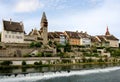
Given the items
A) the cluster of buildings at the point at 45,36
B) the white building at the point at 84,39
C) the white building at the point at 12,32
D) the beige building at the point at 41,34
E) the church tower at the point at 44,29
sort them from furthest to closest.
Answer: the white building at the point at 84,39
the church tower at the point at 44,29
the beige building at the point at 41,34
the cluster of buildings at the point at 45,36
the white building at the point at 12,32

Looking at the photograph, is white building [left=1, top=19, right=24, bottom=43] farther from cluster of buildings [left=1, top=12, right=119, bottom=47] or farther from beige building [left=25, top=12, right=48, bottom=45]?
beige building [left=25, top=12, right=48, bottom=45]

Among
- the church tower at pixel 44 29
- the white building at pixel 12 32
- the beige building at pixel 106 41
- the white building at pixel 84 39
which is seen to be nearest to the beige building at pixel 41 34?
the church tower at pixel 44 29

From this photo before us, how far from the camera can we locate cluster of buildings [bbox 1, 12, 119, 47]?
2783 inches

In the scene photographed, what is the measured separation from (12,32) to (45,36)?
1083cm

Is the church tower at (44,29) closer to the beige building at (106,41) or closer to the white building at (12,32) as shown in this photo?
the white building at (12,32)

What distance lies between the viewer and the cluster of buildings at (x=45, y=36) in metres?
70.7

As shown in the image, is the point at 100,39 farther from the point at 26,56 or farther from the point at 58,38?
the point at 26,56

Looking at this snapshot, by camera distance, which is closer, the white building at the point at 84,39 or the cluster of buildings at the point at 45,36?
the cluster of buildings at the point at 45,36

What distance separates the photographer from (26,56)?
6053 centimetres

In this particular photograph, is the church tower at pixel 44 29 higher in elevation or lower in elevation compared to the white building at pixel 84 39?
higher

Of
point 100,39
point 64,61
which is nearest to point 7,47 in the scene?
point 64,61

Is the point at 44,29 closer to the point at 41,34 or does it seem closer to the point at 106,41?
the point at 41,34

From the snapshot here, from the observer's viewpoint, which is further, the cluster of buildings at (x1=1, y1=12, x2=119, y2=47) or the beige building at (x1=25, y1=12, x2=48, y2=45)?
the beige building at (x1=25, y1=12, x2=48, y2=45)

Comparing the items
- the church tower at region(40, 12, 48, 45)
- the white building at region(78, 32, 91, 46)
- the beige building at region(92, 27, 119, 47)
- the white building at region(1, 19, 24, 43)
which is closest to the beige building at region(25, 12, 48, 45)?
the church tower at region(40, 12, 48, 45)
